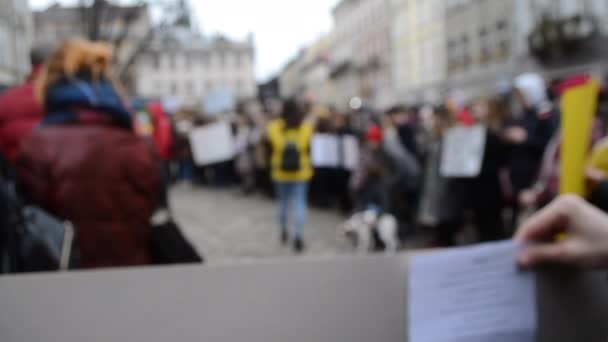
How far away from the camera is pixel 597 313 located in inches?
24.7

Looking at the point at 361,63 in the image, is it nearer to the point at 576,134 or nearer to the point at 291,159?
the point at 291,159

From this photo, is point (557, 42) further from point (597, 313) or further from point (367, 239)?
point (597, 313)

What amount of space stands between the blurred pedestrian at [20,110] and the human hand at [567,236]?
172cm

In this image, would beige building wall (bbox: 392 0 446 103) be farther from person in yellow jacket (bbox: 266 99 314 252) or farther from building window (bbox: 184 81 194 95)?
building window (bbox: 184 81 194 95)

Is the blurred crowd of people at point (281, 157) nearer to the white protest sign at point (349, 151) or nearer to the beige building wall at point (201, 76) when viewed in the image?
the white protest sign at point (349, 151)

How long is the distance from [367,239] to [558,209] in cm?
447

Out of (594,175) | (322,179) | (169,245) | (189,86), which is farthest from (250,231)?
(189,86)

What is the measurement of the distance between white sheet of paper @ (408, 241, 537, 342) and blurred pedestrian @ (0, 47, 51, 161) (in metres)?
1.68

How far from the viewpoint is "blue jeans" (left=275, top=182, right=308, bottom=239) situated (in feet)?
17.4

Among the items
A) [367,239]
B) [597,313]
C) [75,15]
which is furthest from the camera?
[75,15]

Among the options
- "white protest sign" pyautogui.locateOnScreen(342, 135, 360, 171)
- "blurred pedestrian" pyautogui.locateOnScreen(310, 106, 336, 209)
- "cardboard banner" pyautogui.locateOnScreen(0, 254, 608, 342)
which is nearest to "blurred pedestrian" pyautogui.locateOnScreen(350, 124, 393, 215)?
"white protest sign" pyautogui.locateOnScreen(342, 135, 360, 171)

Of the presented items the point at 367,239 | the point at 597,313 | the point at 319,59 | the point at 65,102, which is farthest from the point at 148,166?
the point at 319,59

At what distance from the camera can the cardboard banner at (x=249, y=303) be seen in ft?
2.06

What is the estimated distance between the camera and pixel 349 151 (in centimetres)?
753
